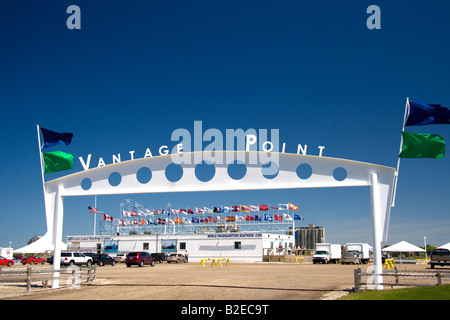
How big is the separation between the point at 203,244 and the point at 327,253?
15978 millimetres

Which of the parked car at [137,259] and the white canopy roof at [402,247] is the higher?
the white canopy roof at [402,247]

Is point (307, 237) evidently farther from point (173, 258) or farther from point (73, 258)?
point (73, 258)

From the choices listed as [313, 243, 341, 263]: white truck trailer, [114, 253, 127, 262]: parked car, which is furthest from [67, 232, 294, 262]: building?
[313, 243, 341, 263]: white truck trailer

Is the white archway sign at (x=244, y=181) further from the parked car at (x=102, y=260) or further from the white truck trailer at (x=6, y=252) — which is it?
the white truck trailer at (x=6, y=252)

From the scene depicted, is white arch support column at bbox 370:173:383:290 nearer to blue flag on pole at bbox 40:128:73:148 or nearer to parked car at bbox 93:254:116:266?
blue flag on pole at bbox 40:128:73:148

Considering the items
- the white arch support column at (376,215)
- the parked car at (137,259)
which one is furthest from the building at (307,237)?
the white arch support column at (376,215)

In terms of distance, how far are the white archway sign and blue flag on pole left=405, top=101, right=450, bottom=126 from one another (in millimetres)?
1790

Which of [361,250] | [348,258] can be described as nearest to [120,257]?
[348,258]

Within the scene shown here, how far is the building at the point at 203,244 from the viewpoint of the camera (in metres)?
53.3

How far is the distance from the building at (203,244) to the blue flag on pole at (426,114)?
4010cm

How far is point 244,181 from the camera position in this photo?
50.4 ft
